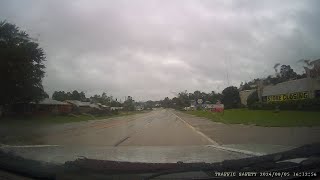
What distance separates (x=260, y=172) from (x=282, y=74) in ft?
460

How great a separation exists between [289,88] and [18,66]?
46.9 meters

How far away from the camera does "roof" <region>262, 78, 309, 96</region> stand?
221 feet

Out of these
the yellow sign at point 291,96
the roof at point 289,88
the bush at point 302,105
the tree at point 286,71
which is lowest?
the bush at point 302,105

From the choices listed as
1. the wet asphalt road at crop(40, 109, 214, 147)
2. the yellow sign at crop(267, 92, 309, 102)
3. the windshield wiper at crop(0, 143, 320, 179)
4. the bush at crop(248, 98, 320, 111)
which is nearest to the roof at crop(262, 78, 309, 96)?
the yellow sign at crop(267, 92, 309, 102)

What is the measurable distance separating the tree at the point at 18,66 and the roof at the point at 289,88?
40.0 meters

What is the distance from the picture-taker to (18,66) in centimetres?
5238

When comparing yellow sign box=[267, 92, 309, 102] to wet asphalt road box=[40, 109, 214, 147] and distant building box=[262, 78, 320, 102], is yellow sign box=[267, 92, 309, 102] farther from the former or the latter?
wet asphalt road box=[40, 109, 214, 147]

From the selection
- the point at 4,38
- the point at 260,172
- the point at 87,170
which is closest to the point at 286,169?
the point at 260,172

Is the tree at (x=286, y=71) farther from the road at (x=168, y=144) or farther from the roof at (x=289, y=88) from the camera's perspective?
the road at (x=168, y=144)

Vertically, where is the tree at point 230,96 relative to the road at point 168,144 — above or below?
above

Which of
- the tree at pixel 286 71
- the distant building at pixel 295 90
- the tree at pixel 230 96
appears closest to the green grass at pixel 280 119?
the distant building at pixel 295 90

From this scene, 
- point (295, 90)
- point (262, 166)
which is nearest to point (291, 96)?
point (295, 90)

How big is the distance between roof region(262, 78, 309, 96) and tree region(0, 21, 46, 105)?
3997cm

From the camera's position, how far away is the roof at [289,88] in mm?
67438
